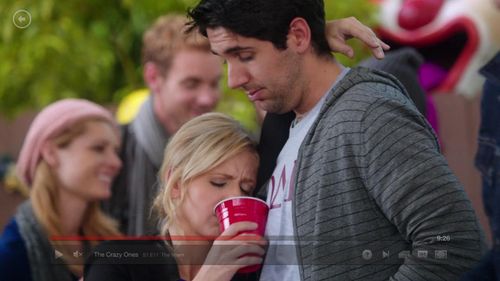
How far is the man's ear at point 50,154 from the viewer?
3.05 m

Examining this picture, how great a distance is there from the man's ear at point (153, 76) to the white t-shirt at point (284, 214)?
1.54m

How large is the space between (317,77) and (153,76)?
1629 mm

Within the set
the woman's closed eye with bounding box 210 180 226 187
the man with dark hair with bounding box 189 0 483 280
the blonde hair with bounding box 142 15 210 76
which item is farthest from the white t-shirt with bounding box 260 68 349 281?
the blonde hair with bounding box 142 15 210 76

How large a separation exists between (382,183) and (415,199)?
6 centimetres

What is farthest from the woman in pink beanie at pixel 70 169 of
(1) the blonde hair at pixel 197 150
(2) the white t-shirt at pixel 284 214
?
(2) the white t-shirt at pixel 284 214

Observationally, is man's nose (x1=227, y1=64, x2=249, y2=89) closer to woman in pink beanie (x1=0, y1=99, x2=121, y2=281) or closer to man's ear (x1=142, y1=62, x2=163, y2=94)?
woman in pink beanie (x1=0, y1=99, x2=121, y2=281)

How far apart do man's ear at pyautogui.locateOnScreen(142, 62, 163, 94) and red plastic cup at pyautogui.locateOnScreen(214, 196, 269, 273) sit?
157 centimetres

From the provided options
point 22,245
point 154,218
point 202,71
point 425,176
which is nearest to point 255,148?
point 154,218

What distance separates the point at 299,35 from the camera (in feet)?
6.13

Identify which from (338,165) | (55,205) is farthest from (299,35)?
(55,205)

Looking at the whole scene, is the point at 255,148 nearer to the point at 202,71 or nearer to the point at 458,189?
the point at 458,189

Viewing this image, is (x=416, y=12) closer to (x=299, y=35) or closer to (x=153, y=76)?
(x=153, y=76)

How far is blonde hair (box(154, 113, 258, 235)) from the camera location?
201 cm

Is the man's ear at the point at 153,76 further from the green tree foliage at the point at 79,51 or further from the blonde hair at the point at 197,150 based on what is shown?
the blonde hair at the point at 197,150
